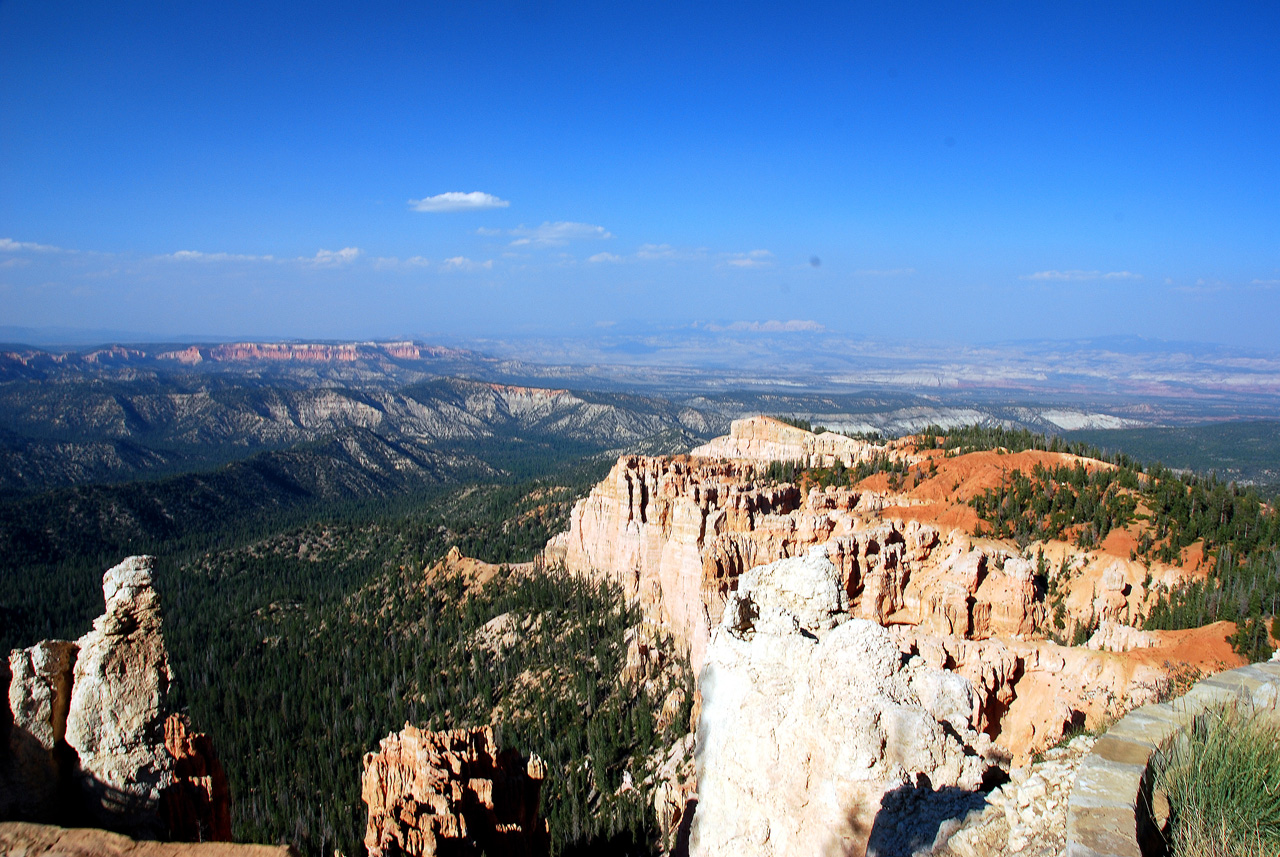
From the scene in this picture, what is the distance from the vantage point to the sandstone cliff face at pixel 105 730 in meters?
10.1

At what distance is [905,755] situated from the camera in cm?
1018

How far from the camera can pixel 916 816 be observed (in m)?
8.61

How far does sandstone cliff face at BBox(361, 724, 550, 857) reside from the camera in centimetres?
2041

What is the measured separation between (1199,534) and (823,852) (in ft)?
131

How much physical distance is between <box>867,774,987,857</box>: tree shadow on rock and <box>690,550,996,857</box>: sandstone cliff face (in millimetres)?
34

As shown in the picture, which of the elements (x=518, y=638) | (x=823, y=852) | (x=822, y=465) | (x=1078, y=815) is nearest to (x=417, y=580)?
(x=518, y=638)

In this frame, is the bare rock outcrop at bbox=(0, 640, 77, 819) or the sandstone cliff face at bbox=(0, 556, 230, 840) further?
the sandstone cliff face at bbox=(0, 556, 230, 840)

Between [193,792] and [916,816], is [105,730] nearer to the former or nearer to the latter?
[193,792]

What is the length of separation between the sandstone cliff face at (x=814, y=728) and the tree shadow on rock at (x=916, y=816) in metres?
0.03

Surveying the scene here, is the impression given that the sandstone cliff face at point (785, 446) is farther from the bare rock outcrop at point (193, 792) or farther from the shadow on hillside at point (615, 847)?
the bare rock outcrop at point (193, 792)

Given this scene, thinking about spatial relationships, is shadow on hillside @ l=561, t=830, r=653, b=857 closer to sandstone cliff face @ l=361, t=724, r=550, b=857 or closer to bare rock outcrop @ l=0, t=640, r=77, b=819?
sandstone cliff face @ l=361, t=724, r=550, b=857

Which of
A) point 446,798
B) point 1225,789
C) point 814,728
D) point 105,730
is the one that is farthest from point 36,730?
point 1225,789

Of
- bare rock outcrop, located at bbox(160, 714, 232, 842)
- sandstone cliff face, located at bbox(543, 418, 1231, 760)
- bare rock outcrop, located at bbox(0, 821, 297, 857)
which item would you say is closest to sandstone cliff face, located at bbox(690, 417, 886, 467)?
sandstone cliff face, located at bbox(543, 418, 1231, 760)

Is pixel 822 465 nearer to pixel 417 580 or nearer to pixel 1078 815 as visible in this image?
pixel 417 580
